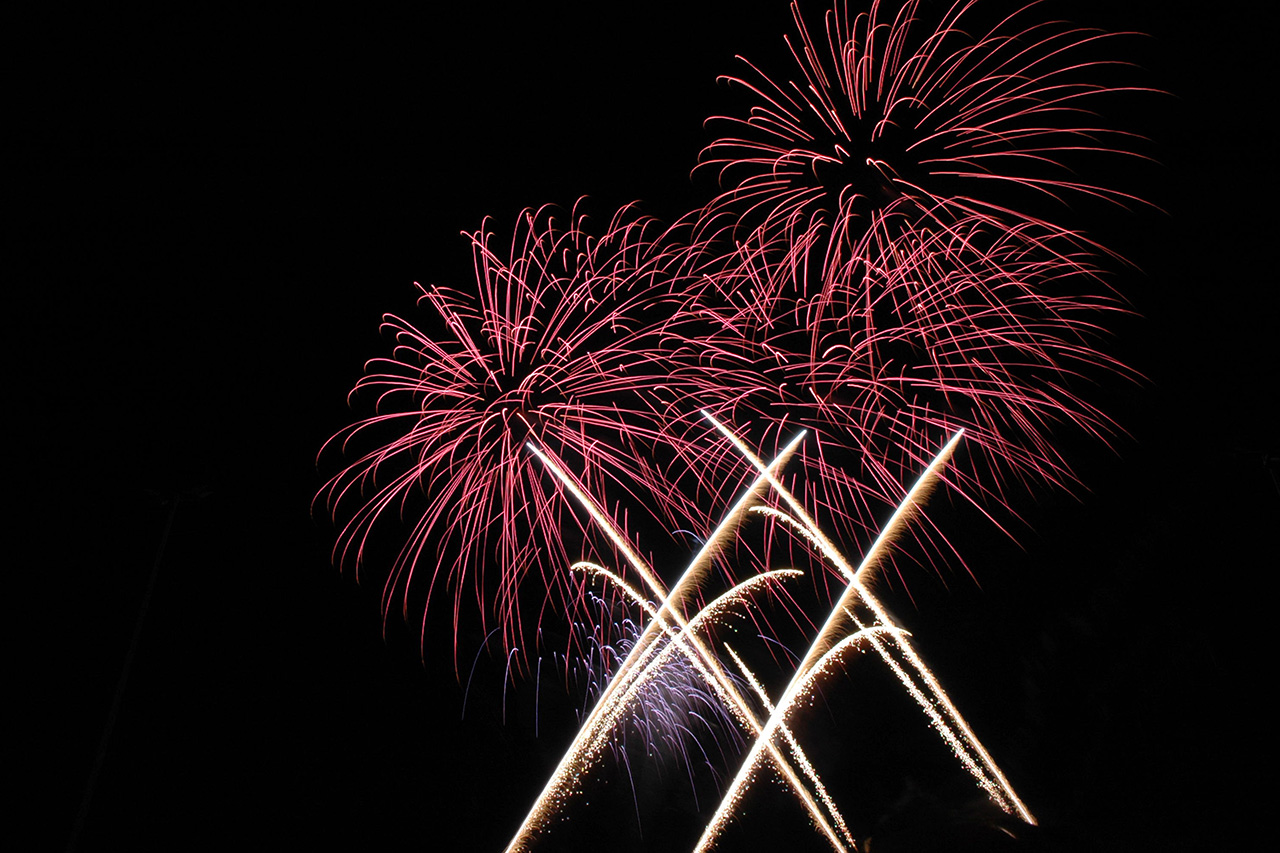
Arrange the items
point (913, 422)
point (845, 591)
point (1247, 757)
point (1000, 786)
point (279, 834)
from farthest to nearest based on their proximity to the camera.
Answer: point (279, 834) → point (1000, 786) → point (1247, 757) → point (845, 591) → point (913, 422)

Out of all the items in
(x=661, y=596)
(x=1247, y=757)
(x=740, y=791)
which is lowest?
(x=740, y=791)

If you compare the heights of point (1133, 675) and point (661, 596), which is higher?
point (661, 596)

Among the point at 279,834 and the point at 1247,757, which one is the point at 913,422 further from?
the point at 279,834

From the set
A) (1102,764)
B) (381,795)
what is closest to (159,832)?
(381,795)

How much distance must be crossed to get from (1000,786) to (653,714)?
7.23 m

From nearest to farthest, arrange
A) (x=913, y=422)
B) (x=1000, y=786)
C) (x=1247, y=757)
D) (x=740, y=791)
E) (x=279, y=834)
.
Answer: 1. (x=913, y=422)
2. (x=1247, y=757)
3. (x=1000, y=786)
4. (x=740, y=791)
5. (x=279, y=834)

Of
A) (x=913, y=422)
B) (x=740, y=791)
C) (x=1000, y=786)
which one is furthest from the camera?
(x=740, y=791)

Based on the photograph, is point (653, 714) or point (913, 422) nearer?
point (913, 422)

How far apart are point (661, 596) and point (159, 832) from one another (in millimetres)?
15049

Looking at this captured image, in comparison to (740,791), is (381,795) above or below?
below

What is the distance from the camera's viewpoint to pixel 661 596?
13148 mm

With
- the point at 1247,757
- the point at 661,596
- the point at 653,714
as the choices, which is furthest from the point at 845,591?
the point at 1247,757

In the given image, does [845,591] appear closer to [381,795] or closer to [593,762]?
A: [593,762]

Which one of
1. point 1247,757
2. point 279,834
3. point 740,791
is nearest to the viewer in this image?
point 1247,757
